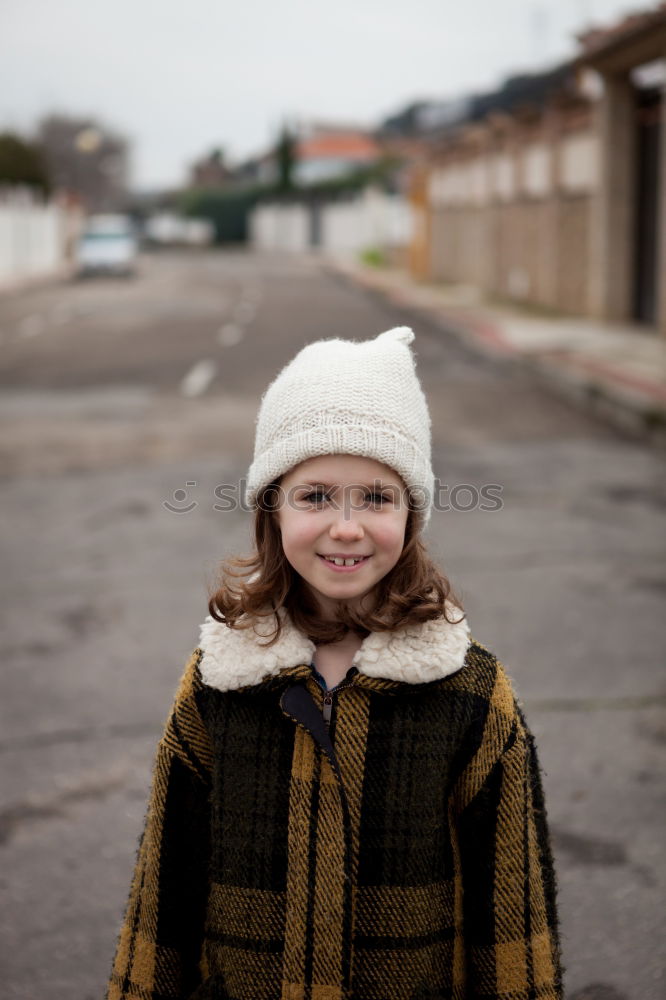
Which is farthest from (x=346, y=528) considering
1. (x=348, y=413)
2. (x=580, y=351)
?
(x=580, y=351)

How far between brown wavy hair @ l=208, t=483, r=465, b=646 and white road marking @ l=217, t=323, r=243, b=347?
50.2ft

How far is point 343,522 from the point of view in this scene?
1.76m

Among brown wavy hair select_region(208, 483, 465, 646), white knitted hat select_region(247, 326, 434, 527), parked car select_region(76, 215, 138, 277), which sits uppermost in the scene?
parked car select_region(76, 215, 138, 277)

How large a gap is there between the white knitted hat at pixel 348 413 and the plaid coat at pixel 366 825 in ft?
0.82

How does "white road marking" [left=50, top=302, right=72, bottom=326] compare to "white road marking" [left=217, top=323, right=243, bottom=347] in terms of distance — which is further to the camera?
"white road marking" [left=50, top=302, right=72, bottom=326]

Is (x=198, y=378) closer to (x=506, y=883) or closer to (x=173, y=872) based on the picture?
(x=173, y=872)

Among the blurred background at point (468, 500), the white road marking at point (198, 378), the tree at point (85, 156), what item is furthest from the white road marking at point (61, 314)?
the tree at point (85, 156)

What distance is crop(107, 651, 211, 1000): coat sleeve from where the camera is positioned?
6.04 feet

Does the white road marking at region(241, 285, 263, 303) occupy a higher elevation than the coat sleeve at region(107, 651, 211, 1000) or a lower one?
higher

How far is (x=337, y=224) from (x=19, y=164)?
20.1 meters

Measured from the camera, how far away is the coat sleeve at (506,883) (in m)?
1.78

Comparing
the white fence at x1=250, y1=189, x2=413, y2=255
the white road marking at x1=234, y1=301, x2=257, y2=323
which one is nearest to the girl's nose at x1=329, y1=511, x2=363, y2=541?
the white road marking at x1=234, y1=301, x2=257, y2=323

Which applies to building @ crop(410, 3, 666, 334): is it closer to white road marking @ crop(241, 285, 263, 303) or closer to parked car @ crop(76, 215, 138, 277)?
white road marking @ crop(241, 285, 263, 303)

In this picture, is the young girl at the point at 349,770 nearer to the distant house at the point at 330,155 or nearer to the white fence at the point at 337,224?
the white fence at the point at 337,224
